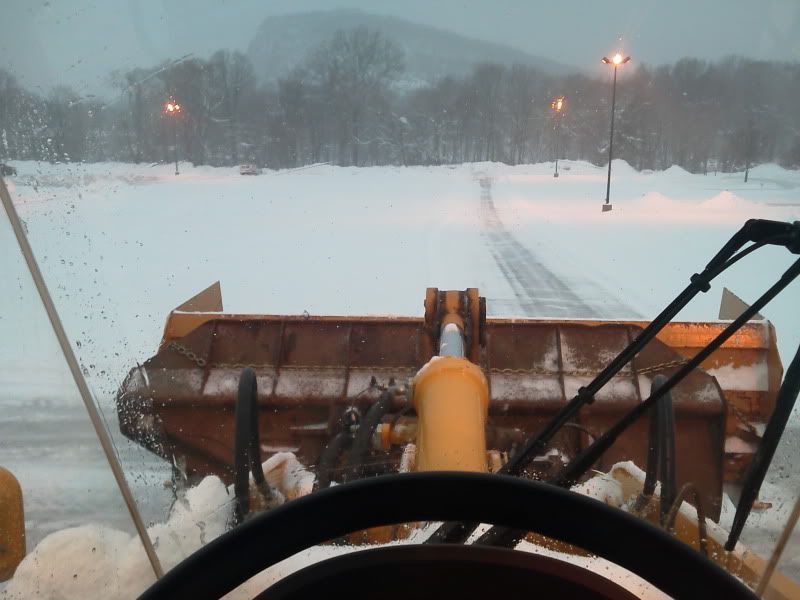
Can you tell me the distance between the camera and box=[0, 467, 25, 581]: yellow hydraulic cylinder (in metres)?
1.44

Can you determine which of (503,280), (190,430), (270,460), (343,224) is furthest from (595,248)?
(270,460)

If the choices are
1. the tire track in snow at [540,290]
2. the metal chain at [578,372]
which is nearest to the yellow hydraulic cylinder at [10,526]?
the metal chain at [578,372]

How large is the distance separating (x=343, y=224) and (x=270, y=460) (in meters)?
11.8

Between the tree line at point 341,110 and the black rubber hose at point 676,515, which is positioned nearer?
the black rubber hose at point 676,515

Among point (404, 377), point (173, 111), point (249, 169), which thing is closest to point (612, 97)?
point (249, 169)

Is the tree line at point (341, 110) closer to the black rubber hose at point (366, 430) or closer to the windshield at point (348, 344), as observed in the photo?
the windshield at point (348, 344)

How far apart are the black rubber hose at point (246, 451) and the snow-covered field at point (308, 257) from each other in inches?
8.7

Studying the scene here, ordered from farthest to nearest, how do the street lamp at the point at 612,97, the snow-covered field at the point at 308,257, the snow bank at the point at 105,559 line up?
the street lamp at the point at 612,97 < the snow-covered field at the point at 308,257 < the snow bank at the point at 105,559

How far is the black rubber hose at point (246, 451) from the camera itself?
1858 mm

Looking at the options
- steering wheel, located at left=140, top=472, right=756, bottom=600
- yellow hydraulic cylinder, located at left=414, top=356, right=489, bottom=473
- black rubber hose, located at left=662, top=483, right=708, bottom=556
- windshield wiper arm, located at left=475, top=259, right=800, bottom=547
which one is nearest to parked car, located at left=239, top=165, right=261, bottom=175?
yellow hydraulic cylinder, located at left=414, top=356, right=489, bottom=473

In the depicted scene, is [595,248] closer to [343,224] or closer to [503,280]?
[503,280]

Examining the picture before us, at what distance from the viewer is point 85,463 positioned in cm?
169

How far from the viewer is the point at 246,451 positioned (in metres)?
2.23

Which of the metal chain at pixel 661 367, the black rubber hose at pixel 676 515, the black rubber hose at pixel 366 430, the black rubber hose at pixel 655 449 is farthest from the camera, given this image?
the metal chain at pixel 661 367
